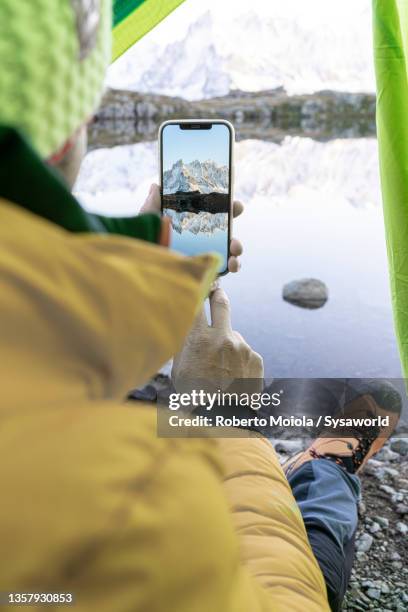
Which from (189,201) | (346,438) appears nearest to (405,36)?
(189,201)

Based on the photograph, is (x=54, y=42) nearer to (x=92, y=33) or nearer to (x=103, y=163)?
(x=92, y=33)

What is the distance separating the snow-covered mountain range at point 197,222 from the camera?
97 centimetres

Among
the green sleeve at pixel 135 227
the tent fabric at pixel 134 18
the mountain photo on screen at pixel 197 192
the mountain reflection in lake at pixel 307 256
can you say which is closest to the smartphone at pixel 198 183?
the mountain photo on screen at pixel 197 192

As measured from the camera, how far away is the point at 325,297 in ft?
10.6

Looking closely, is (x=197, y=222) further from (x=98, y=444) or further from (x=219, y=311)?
(x=98, y=444)

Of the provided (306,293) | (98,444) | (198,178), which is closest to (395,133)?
(198,178)

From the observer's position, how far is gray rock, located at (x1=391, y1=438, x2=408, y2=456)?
1.71 meters

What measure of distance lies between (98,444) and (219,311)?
24.2 inches

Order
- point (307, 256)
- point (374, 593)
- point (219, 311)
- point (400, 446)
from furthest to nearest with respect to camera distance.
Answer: point (307, 256)
point (400, 446)
point (374, 593)
point (219, 311)

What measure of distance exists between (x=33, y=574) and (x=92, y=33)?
1.11 ft

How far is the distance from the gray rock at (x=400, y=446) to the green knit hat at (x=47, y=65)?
1555 mm

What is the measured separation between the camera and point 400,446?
5.70 feet

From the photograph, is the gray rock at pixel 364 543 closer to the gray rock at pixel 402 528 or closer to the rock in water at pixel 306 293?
the gray rock at pixel 402 528

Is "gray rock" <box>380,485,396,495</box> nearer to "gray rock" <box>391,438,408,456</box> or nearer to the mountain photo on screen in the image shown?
"gray rock" <box>391,438,408,456</box>
